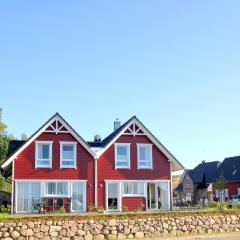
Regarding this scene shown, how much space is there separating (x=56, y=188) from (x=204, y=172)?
47759 millimetres

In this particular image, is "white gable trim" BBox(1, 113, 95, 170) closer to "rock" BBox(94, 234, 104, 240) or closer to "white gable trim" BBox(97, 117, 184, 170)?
"white gable trim" BBox(97, 117, 184, 170)

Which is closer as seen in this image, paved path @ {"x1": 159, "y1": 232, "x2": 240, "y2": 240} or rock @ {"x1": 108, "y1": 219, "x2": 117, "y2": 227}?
rock @ {"x1": 108, "y1": 219, "x2": 117, "y2": 227}

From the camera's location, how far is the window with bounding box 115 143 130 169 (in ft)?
130

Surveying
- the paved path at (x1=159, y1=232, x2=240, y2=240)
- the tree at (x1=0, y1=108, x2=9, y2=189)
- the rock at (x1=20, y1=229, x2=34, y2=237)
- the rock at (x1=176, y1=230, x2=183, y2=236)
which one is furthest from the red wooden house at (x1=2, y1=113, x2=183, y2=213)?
the tree at (x1=0, y1=108, x2=9, y2=189)

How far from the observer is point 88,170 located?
1524 inches

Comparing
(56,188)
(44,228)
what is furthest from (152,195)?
(44,228)

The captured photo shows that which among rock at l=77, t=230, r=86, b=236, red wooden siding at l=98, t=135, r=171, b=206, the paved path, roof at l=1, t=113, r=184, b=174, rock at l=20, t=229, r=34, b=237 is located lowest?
the paved path

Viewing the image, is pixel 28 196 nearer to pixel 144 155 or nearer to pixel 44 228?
pixel 144 155

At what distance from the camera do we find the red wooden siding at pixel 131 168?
38906 millimetres

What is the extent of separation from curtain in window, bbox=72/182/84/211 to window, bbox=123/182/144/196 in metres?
3.63

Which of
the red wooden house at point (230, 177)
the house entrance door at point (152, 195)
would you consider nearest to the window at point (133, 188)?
the house entrance door at point (152, 195)

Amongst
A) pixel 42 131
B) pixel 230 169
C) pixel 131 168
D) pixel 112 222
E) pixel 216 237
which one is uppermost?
pixel 42 131

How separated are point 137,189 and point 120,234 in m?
13.5

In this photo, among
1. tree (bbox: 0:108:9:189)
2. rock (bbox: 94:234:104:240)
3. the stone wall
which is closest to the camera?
the stone wall
